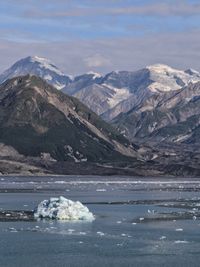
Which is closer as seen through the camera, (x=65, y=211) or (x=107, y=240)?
(x=107, y=240)

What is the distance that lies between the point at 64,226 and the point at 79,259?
25145 millimetres

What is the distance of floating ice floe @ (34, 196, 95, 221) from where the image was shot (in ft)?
341

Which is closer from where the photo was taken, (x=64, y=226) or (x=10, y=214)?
(x=64, y=226)

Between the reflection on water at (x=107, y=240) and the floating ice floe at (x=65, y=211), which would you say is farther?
the floating ice floe at (x=65, y=211)

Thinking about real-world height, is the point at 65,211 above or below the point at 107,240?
above

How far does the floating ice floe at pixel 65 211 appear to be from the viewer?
104000mm

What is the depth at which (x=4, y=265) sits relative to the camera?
221 ft

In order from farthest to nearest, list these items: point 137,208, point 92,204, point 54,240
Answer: point 92,204, point 137,208, point 54,240

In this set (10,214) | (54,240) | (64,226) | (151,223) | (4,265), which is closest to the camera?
(4,265)

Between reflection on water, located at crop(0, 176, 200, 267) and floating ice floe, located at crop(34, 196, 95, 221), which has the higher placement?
floating ice floe, located at crop(34, 196, 95, 221)

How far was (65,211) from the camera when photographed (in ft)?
342

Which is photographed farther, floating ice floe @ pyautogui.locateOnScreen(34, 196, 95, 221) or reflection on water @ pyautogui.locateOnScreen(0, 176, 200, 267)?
floating ice floe @ pyautogui.locateOnScreen(34, 196, 95, 221)

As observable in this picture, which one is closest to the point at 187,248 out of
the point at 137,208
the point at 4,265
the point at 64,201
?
the point at 4,265

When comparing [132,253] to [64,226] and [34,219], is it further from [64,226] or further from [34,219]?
Answer: [34,219]
